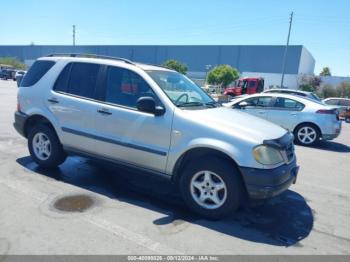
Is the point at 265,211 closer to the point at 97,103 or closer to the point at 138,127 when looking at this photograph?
the point at 138,127

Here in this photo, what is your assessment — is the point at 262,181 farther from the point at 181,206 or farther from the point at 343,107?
the point at 343,107

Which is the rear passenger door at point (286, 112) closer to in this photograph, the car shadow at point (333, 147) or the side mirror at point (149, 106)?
the car shadow at point (333, 147)

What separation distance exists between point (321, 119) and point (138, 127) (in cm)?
691

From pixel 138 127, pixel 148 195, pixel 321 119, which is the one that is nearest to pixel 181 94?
pixel 138 127

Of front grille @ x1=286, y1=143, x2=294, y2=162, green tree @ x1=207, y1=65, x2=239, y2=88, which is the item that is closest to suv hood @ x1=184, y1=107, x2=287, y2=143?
front grille @ x1=286, y1=143, x2=294, y2=162

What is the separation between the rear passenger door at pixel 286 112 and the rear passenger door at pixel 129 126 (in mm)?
6606

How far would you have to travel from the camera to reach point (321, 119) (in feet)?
30.2

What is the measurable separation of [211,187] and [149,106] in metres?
1.28

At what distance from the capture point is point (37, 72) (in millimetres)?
5484

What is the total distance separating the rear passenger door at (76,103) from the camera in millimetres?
4750

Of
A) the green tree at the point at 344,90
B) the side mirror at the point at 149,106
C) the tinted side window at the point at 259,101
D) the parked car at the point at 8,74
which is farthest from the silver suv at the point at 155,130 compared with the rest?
the parked car at the point at 8,74

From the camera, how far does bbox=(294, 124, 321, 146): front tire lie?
368 inches

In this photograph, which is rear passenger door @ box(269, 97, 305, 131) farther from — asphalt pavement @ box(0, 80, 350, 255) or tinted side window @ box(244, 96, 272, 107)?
asphalt pavement @ box(0, 80, 350, 255)

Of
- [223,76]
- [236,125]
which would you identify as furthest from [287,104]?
[223,76]
